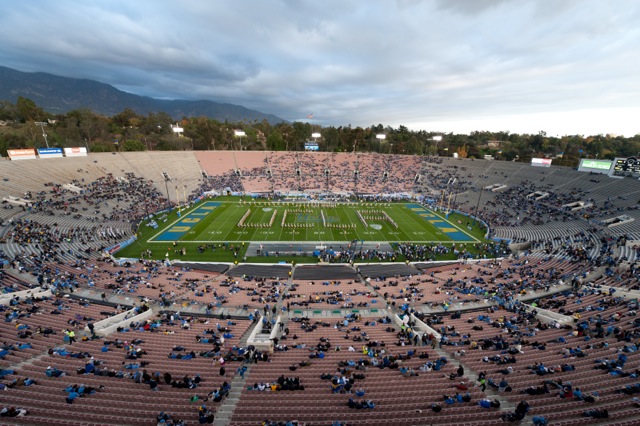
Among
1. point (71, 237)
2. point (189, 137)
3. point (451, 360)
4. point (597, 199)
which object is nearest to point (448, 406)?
point (451, 360)

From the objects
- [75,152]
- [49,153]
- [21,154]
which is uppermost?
[75,152]

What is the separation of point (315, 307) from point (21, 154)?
198ft

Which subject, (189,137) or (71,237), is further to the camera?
(189,137)

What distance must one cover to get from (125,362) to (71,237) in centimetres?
2822

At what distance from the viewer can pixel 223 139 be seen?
107250 millimetres

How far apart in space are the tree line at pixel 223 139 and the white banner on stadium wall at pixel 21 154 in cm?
2388

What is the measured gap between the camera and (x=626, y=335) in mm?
14453

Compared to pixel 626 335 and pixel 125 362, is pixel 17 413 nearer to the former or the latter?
pixel 125 362

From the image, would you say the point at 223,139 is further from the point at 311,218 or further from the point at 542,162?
the point at 542,162

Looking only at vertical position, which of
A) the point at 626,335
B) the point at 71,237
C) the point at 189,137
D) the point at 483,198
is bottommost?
the point at 71,237

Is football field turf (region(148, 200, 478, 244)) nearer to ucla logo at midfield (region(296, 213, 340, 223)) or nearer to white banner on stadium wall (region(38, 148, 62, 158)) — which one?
ucla logo at midfield (region(296, 213, 340, 223))

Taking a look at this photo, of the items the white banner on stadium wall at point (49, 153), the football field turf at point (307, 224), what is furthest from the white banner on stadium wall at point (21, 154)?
the football field turf at point (307, 224)

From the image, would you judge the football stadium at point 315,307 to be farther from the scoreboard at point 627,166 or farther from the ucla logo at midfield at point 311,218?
the ucla logo at midfield at point 311,218

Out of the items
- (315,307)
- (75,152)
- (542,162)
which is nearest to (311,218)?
(315,307)
